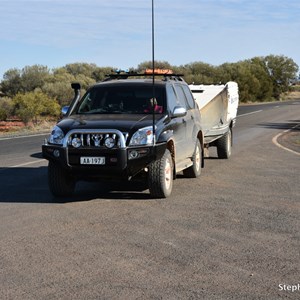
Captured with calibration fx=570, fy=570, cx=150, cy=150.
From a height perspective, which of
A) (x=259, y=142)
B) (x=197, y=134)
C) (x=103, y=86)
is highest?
(x=103, y=86)

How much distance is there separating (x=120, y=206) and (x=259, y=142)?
12223mm

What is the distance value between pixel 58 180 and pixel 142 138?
1502 millimetres

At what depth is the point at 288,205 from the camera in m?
8.27

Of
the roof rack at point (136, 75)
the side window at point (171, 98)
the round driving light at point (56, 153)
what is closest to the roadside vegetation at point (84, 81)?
the roof rack at point (136, 75)

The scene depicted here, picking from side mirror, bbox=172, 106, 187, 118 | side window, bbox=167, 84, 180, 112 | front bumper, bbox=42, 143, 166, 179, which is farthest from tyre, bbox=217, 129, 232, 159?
front bumper, bbox=42, 143, 166, 179

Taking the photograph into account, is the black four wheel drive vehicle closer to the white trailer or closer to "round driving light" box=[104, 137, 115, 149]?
"round driving light" box=[104, 137, 115, 149]

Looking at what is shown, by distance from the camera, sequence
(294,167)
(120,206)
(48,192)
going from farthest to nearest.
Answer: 1. (294,167)
2. (48,192)
3. (120,206)

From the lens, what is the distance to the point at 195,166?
35.6 feet

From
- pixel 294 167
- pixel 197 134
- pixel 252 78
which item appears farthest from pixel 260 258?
pixel 252 78

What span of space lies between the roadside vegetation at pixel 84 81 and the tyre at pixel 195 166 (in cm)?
2237

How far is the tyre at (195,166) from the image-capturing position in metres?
10.8

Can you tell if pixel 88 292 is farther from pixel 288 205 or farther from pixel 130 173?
pixel 288 205

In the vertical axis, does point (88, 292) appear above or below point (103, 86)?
below

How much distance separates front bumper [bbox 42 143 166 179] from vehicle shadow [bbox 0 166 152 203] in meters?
0.64
